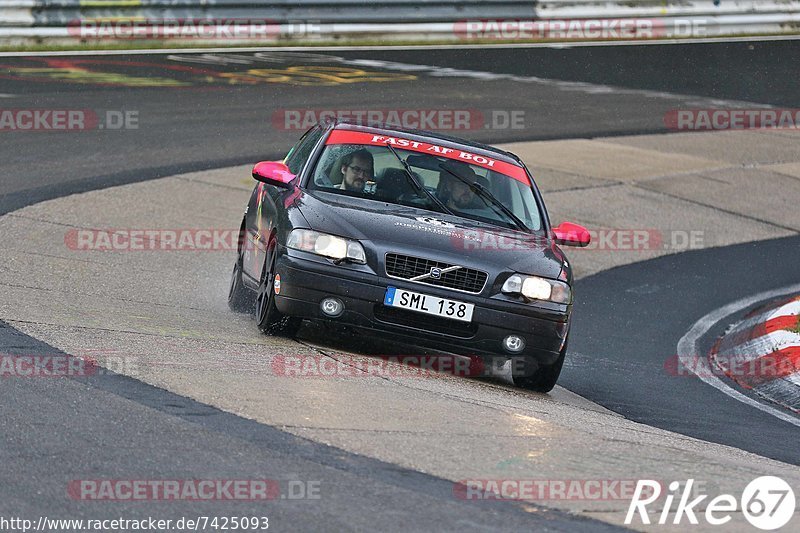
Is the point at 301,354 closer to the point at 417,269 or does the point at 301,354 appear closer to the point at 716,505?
the point at 417,269

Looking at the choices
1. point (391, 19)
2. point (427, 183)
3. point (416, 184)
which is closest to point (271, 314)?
point (416, 184)

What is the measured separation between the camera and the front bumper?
805 cm

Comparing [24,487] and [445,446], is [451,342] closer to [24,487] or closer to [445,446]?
[445,446]

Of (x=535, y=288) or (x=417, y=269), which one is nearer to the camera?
(x=417, y=269)

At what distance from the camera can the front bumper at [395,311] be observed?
26.4ft

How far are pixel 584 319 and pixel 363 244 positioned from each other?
4138mm

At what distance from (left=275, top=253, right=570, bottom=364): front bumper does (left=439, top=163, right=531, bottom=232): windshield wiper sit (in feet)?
3.51

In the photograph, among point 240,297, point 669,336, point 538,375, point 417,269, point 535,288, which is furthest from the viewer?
point 669,336

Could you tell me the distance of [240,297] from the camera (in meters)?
9.99

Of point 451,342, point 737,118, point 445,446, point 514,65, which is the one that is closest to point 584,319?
point 451,342

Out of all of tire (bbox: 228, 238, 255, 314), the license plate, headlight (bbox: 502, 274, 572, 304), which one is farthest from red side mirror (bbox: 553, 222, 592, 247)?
tire (bbox: 228, 238, 255, 314)

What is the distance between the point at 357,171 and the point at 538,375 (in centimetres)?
185

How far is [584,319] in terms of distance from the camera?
1181 cm

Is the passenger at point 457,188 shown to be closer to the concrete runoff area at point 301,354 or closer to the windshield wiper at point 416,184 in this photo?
the windshield wiper at point 416,184
